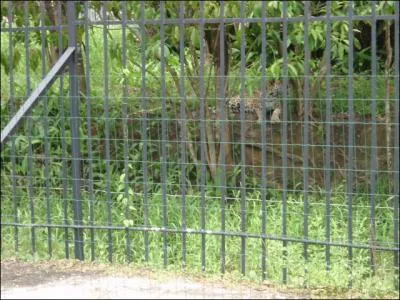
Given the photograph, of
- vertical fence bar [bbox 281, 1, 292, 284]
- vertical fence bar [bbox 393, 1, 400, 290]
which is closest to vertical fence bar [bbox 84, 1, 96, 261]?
vertical fence bar [bbox 281, 1, 292, 284]

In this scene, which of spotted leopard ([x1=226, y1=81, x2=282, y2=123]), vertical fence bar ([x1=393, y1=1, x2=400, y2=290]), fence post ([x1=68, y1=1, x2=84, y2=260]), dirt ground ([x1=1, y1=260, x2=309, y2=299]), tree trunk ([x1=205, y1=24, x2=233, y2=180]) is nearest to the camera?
vertical fence bar ([x1=393, y1=1, x2=400, y2=290])

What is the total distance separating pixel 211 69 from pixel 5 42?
1935mm

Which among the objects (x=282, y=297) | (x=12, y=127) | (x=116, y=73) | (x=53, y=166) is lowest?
(x=282, y=297)

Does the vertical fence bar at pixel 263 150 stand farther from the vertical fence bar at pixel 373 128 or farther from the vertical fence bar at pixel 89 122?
the vertical fence bar at pixel 89 122

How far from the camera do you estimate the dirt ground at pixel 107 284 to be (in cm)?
484

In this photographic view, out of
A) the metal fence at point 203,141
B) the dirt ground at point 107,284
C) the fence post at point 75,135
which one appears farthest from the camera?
the fence post at point 75,135

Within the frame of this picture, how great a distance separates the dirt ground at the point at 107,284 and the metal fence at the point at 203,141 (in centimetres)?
21

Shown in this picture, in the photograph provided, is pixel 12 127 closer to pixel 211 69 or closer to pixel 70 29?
pixel 70 29

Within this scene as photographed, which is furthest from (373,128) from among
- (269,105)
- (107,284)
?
(269,105)

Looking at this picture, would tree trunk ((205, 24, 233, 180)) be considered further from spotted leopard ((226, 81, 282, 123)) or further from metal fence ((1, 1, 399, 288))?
spotted leopard ((226, 81, 282, 123))

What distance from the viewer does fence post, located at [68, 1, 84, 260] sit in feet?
17.9

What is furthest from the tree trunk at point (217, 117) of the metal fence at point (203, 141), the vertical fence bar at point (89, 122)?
the vertical fence bar at point (89, 122)

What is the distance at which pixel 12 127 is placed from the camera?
17.4 feet

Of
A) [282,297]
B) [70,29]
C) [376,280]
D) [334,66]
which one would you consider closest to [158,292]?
[282,297]
